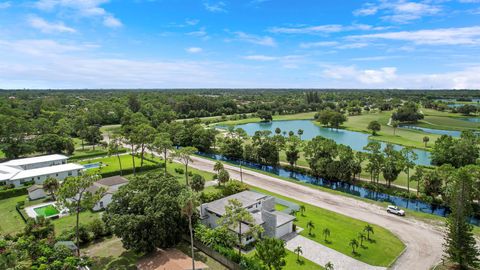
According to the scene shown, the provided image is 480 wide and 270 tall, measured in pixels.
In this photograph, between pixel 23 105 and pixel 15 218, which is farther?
pixel 23 105

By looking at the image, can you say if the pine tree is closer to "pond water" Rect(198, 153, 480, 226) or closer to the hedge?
"pond water" Rect(198, 153, 480, 226)

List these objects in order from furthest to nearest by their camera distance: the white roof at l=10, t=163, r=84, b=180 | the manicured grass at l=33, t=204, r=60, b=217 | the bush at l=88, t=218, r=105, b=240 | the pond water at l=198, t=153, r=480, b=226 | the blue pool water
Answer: the blue pool water < the white roof at l=10, t=163, r=84, b=180 < the pond water at l=198, t=153, r=480, b=226 < the manicured grass at l=33, t=204, r=60, b=217 < the bush at l=88, t=218, r=105, b=240

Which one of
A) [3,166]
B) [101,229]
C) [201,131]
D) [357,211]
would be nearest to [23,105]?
[3,166]

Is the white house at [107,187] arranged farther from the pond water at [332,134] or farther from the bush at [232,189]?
the pond water at [332,134]

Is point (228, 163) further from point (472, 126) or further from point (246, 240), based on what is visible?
point (472, 126)

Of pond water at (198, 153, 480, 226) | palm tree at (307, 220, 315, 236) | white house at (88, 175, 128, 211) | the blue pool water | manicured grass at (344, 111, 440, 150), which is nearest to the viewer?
palm tree at (307, 220, 315, 236)

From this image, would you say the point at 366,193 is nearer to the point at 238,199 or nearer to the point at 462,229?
the point at 462,229

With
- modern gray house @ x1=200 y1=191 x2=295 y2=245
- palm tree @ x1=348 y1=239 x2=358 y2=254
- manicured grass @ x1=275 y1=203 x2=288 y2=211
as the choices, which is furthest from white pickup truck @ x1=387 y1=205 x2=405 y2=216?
modern gray house @ x1=200 y1=191 x2=295 y2=245
